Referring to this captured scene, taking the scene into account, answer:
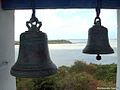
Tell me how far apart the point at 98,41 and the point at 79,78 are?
8.72ft

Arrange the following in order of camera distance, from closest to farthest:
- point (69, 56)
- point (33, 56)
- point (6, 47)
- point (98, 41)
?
point (33, 56) < point (98, 41) < point (6, 47) < point (69, 56)

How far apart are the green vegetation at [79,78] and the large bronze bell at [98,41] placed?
2179mm

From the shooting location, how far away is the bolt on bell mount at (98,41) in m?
2.77

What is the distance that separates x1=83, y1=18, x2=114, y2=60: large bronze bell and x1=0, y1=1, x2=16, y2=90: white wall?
768 mm

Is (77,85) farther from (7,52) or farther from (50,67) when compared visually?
(50,67)

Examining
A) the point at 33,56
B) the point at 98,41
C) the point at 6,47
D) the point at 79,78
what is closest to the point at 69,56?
the point at 79,78

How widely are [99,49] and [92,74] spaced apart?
307 centimetres

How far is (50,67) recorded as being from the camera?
2.22m

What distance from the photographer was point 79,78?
5.42 m

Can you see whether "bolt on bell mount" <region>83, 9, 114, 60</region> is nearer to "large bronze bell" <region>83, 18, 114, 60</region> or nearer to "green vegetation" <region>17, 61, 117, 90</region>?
"large bronze bell" <region>83, 18, 114, 60</region>

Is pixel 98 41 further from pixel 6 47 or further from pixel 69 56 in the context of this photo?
pixel 69 56

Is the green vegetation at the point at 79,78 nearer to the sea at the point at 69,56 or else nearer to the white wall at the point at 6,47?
the sea at the point at 69,56

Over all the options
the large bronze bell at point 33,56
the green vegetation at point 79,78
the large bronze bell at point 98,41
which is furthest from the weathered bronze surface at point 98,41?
the green vegetation at point 79,78

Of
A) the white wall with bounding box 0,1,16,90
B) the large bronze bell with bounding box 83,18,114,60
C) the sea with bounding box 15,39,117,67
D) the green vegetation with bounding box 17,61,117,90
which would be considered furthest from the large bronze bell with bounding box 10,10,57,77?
the green vegetation with bounding box 17,61,117,90
